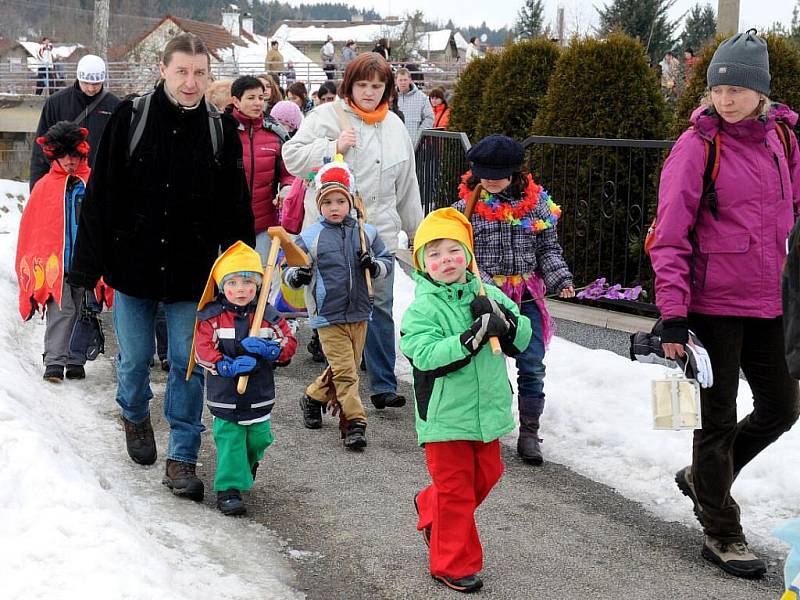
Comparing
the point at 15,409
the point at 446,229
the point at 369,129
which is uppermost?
the point at 369,129

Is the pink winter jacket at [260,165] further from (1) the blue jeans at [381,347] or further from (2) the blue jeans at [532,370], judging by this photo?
(2) the blue jeans at [532,370]

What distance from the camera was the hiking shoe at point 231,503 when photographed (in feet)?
17.2

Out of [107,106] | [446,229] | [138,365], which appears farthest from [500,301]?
[107,106]

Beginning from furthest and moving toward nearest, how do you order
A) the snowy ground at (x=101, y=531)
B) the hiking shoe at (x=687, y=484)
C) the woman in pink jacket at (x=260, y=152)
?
the woman in pink jacket at (x=260, y=152) < the hiking shoe at (x=687, y=484) < the snowy ground at (x=101, y=531)

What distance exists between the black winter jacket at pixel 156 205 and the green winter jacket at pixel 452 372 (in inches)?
56.2

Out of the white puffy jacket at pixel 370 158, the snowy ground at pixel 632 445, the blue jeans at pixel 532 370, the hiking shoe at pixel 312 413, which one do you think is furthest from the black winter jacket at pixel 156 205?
the snowy ground at pixel 632 445

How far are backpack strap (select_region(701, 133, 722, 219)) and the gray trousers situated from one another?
185 inches

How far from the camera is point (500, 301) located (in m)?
4.63

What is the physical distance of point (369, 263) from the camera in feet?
21.4

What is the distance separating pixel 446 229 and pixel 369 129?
9.20 ft

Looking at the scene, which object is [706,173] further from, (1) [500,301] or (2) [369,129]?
(2) [369,129]

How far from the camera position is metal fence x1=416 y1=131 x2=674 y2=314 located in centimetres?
916

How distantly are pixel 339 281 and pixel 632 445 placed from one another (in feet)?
6.27

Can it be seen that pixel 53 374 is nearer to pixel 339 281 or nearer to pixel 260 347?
pixel 339 281
